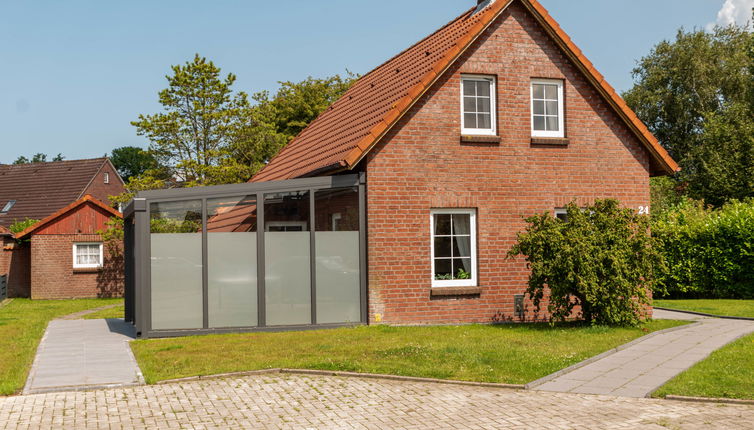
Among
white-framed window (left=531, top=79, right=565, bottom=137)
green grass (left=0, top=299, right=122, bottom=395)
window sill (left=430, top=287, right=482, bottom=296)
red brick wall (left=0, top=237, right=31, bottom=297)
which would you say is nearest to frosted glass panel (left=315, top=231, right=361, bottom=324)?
window sill (left=430, top=287, right=482, bottom=296)

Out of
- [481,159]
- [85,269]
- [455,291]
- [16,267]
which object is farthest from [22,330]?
[16,267]

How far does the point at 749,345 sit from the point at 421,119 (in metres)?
7.25

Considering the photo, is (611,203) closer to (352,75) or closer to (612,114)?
(612,114)

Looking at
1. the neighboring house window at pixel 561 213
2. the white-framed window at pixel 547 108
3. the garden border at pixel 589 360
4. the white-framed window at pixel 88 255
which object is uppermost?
the white-framed window at pixel 547 108

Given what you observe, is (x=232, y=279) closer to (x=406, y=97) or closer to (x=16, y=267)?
(x=406, y=97)

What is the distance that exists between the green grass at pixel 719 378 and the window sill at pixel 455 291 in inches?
205

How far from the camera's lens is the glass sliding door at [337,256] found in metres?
14.6

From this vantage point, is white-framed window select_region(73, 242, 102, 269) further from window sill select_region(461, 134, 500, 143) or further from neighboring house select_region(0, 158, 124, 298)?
window sill select_region(461, 134, 500, 143)

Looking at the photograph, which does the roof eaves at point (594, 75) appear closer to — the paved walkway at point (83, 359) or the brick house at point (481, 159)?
the brick house at point (481, 159)

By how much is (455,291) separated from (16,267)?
73.9 feet

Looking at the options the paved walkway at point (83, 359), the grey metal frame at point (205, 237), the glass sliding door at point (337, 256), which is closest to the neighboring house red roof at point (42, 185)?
the paved walkway at point (83, 359)

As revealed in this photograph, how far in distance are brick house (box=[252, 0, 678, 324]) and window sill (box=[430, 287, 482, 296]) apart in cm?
3

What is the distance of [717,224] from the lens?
73.7 ft

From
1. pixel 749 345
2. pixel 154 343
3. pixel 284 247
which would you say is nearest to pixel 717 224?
pixel 749 345
